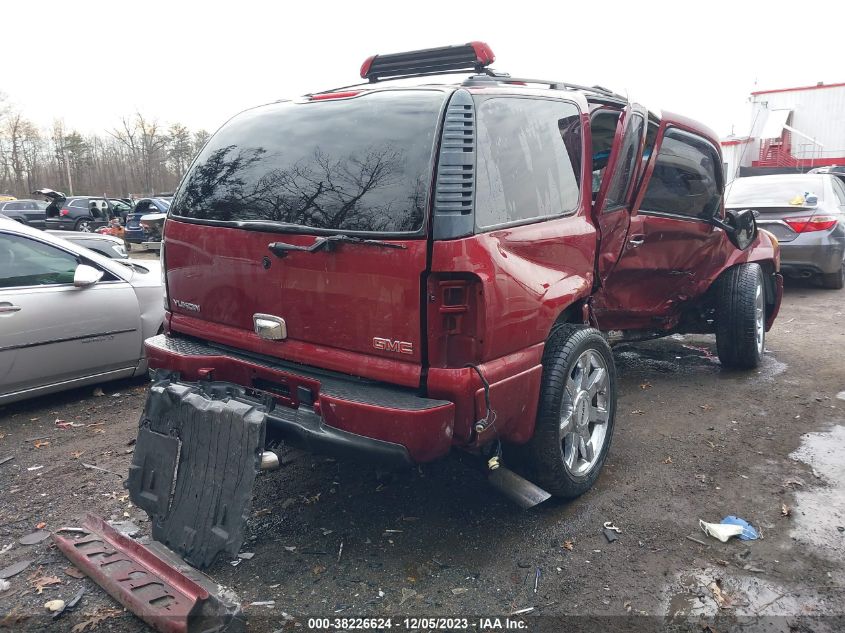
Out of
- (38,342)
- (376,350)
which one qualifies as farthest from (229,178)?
(38,342)

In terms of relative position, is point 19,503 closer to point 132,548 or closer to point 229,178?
point 132,548

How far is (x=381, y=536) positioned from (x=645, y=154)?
3095mm

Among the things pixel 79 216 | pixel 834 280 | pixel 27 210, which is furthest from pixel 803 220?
pixel 27 210

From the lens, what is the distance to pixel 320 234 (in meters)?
2.83

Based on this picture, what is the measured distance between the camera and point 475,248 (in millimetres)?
2660

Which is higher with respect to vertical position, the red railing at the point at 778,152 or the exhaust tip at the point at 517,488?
the red railing at the point at 778,152

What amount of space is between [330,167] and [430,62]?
4.51 feet

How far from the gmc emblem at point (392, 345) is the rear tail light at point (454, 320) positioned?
0.09m

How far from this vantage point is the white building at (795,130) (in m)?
22.2

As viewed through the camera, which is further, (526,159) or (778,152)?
(778,152)

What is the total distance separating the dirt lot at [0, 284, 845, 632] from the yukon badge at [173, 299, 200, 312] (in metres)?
1.07

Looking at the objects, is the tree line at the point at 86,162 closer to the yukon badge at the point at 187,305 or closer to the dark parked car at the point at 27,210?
the dark parked car at the point at 27,210

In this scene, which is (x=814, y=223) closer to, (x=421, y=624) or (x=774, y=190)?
(x=774, y=190)

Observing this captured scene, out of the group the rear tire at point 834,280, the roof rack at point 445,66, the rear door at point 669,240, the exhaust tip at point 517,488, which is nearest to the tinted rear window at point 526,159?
the roof rack at point 445,66
